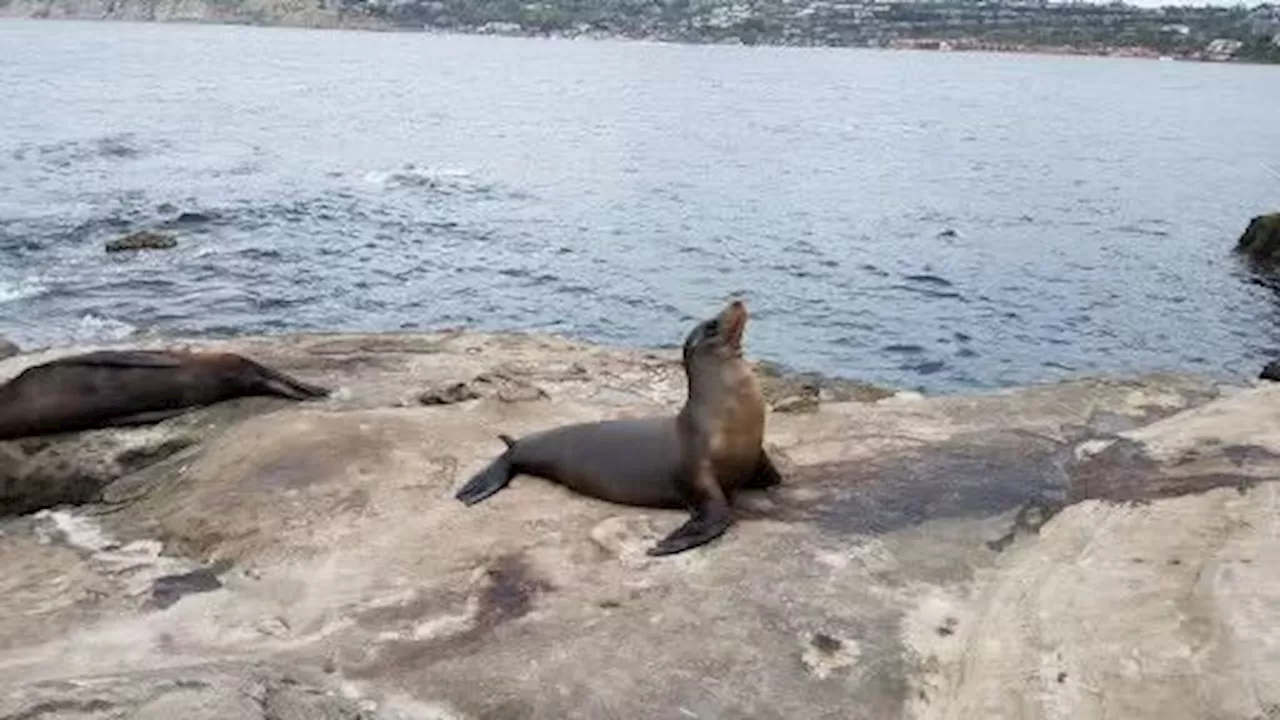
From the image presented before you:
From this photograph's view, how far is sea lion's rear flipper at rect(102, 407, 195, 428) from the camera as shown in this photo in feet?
32.1

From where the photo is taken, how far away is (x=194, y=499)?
25.4 feet

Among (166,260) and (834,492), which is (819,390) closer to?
(834,492)

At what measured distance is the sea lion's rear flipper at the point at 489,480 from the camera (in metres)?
7.65

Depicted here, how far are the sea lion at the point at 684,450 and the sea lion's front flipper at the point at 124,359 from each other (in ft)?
11.3

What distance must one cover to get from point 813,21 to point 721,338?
168 metres

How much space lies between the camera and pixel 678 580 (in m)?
6.38

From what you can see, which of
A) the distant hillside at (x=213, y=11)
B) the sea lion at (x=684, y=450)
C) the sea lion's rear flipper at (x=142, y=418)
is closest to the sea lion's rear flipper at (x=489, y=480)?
the sea lion at (x=684, y=450)

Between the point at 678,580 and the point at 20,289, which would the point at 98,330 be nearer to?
the point at 20,289

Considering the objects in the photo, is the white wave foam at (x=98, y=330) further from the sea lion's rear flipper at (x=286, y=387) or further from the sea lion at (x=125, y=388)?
the sea lion's rear flipper at (x=286, y=387)

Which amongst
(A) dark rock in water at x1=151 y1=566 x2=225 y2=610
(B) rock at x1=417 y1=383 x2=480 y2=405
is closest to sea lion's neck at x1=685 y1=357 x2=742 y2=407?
(B) rock at x1=417 y1=383 x2=480 y2=405

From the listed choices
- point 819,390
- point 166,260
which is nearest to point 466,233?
point 166,260

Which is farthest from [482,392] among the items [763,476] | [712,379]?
[763,476]

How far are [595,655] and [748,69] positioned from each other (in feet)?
374

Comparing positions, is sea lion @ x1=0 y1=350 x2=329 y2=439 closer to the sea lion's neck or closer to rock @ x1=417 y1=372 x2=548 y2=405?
rock @ x1=417 y1=372 x2=548 y2=405
